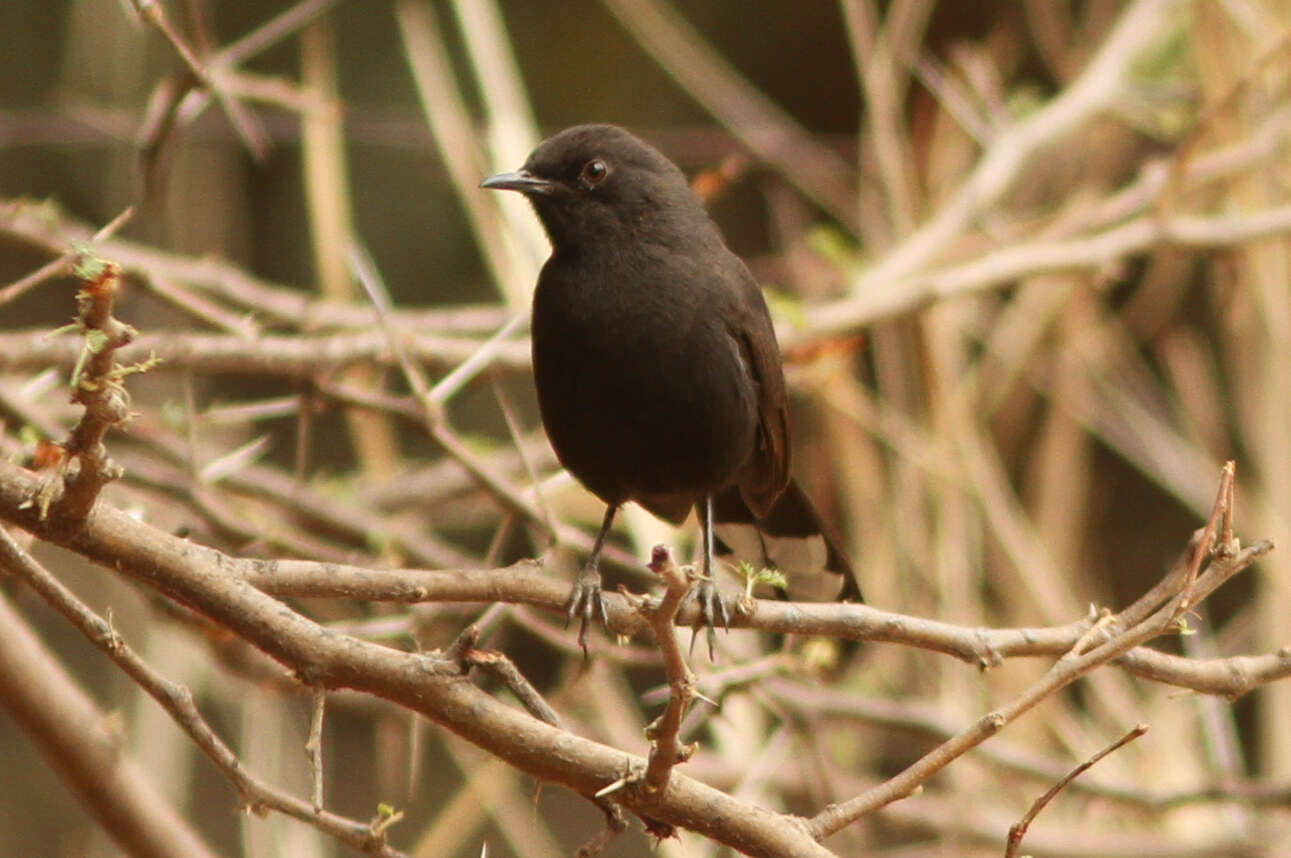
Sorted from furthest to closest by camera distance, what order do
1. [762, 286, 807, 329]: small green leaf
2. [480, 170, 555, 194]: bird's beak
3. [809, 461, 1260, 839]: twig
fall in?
[762, 286, 807, 329]: small green leaf < [480, 170, 555, 194]: bird's beak < [809, 461, 1260, 839]: twig

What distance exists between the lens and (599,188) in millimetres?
4215

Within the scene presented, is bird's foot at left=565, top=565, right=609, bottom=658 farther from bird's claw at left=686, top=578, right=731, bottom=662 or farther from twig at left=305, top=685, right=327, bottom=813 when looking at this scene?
twig at left=305, top=685, right=327, bottom=813

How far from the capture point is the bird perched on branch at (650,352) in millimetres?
3789

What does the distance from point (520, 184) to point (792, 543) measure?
4.35 ft

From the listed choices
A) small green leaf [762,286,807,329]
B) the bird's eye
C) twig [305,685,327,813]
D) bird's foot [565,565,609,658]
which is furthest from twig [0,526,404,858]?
small green leaf [762,286,807,329]

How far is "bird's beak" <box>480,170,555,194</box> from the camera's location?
13.7 feet

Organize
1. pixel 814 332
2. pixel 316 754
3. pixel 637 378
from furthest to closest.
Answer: pixel 814 332 → pixel 637 378 → pixel 316 754

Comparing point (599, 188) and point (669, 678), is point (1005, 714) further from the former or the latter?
point (599, 188)

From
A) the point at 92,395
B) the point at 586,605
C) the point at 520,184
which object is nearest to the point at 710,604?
the point at 586,605

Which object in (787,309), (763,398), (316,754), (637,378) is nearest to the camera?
(316,754)

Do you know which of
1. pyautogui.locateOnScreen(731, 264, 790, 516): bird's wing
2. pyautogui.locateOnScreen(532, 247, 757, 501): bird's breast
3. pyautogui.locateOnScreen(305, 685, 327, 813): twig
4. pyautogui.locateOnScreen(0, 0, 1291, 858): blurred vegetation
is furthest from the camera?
pyautogui.locateOnScreen(0, 0, 1291, 858): blurred vegetation

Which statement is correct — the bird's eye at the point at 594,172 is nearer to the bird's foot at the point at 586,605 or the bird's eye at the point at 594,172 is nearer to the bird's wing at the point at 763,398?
the bird's wing at the point at 763,398

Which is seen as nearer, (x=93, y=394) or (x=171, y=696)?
(x=93, y=394)

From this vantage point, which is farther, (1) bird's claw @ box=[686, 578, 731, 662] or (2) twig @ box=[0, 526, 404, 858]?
(1) bird's claw @ box=[686, 578, 731, 662]
